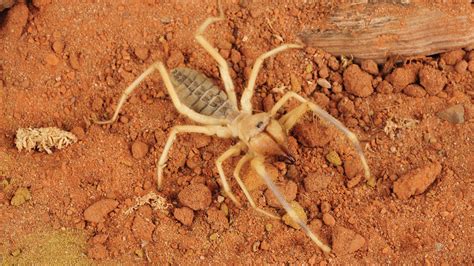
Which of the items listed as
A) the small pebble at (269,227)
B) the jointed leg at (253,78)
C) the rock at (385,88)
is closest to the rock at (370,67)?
the rock at (385,88)

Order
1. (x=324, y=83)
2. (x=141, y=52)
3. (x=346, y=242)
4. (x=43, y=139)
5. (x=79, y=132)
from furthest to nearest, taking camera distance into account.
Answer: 1. (x=141, y=52)
2. (x=324, y=83)
3. (x=79, y=132)
4. (x=43, y=139)
5. (x=346, y=242)

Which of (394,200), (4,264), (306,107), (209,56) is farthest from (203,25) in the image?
(4,264)

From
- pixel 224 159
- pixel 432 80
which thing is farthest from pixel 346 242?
pixel 432 80

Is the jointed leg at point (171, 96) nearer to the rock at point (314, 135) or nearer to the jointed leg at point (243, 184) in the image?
the jointed leg at point (243, 184)

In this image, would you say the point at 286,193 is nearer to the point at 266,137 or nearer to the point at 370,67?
the point at 266,137

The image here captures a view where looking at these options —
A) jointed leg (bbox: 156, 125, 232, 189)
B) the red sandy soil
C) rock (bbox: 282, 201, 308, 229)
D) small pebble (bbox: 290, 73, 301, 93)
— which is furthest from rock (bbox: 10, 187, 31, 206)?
small pebble (bbox: 290, 73, 301, 93)

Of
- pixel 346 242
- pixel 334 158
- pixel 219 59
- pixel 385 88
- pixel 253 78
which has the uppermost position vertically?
pixel 219 59
